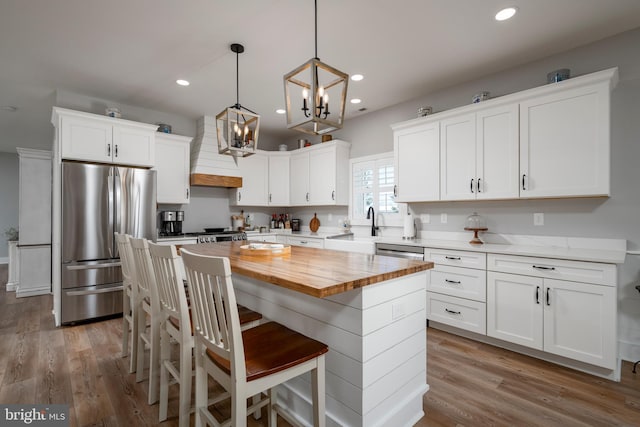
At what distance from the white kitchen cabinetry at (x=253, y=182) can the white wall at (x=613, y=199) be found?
11.3 feet

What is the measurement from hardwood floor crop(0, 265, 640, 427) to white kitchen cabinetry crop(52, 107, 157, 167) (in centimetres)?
203

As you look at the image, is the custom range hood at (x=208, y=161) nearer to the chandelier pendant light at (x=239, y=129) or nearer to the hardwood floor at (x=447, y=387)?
the chandelier pendant light at (x=239, y=129)

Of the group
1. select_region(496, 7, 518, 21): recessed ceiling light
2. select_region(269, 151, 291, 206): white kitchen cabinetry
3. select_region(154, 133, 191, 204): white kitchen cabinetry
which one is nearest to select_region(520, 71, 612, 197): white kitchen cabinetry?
select_region(496, 7, 518, 21): recessed ceiling light

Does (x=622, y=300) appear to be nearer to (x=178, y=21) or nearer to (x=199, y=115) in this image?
(x=178, y=21)

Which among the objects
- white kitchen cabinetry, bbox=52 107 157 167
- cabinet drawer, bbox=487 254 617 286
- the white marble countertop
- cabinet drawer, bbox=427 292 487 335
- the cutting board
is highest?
white kitchen cabinetry, bbox=52 107 157 167

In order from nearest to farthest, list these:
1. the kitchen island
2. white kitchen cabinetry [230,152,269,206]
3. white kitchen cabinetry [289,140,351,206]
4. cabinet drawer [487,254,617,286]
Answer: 1. the kitchen island
2. cabinet drawer [487,254,617,286]
3. white kitchen cabinetry [289,140,351,206]
4. white kitchen cabinetry [230,152,269,206]

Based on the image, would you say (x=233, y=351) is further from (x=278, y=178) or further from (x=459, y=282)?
(x=278, y=178)

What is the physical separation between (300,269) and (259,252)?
0.52 m

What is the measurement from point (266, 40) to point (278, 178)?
3001 mm

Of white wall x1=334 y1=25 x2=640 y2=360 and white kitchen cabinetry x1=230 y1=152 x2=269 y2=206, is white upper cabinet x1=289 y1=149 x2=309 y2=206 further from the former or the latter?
white wall x1=334 y1=25 x2=640 y2=360

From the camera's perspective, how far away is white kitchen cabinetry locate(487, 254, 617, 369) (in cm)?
226

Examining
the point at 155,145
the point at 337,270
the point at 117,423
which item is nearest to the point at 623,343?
the point at 337,270

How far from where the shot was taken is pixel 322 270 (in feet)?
5.28

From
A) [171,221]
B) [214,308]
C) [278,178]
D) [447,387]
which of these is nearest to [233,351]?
[214,308]
